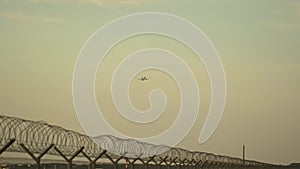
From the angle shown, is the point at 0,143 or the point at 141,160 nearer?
the point at 0,143

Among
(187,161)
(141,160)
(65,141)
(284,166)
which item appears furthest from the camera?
(284,166)

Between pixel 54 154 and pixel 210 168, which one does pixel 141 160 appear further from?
pixel 210 168

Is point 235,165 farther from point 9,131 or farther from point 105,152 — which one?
point 9,131

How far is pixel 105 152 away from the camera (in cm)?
3800

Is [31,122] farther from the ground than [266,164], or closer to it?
closer to it

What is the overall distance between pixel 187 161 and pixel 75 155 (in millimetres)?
29269

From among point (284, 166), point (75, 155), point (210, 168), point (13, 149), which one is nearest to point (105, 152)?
point (75, 155)

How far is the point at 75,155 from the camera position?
113 ft

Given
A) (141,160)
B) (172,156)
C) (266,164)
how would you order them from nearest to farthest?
(141,160)
(172,156)
(266,164)

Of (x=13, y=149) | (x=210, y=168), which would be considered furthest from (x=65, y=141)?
(x=210, y=168)

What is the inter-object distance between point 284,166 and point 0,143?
147 meters

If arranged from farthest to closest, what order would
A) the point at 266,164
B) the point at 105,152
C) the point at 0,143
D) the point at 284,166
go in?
the point at 284,166 → the point at 266,164 → the point at 105,152 → the point at 0,143

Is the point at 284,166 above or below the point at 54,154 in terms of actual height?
above

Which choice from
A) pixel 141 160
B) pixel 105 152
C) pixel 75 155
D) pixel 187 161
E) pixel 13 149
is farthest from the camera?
pixel 187 161
